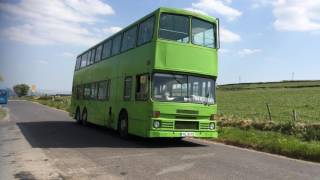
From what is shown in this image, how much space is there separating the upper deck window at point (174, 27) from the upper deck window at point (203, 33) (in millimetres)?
288

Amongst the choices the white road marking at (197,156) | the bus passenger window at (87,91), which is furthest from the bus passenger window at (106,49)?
the white road marking at (197,156)

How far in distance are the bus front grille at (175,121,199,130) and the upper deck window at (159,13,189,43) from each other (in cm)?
262

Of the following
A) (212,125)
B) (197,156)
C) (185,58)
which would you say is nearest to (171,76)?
(185,58)

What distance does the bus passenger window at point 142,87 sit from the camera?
48.4 ft

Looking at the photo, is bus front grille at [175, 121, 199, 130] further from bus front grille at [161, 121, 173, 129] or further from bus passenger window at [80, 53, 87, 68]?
bus passenger window at [80, 53, 87, 68]

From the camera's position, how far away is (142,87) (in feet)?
49.9

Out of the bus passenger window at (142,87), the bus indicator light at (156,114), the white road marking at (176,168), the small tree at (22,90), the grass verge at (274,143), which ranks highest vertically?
the small tree at (22,90)

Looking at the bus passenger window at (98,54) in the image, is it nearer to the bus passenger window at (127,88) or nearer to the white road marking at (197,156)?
the bus passenger window at (127,88)

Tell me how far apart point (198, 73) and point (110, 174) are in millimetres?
6361

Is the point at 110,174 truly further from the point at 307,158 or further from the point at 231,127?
the point at 231,127

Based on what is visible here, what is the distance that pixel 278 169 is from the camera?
10.4m

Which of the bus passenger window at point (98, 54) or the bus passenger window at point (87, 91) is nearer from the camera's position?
the bus passenger window at point (98, 54)

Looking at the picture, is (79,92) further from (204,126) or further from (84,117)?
(204,126)

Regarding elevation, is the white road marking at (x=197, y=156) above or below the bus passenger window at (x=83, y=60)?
below
